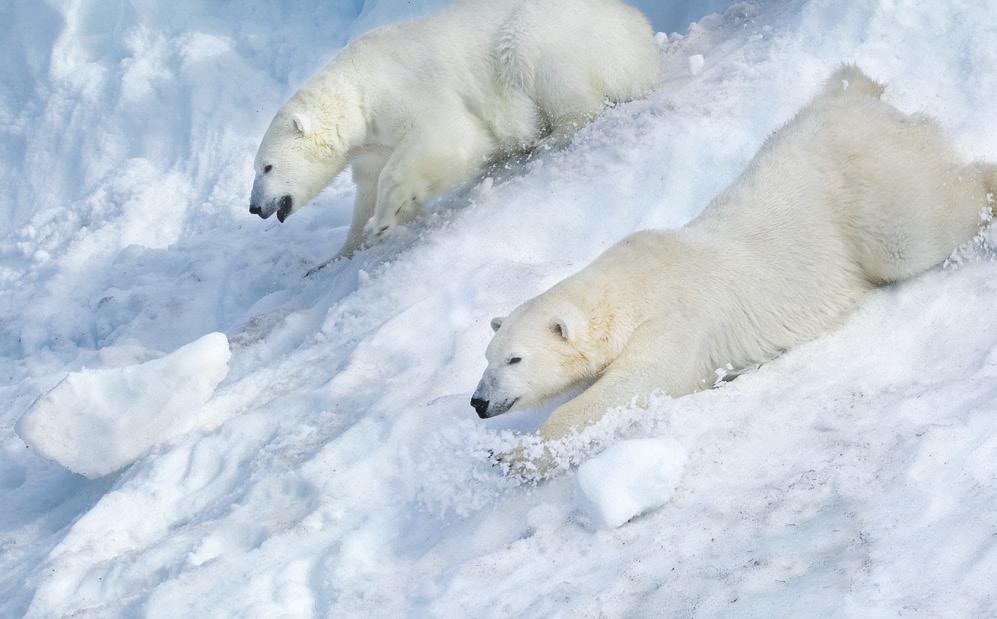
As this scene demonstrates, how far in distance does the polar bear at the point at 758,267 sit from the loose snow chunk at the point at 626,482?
1.52 ft

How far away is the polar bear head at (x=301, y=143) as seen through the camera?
22.1 feet

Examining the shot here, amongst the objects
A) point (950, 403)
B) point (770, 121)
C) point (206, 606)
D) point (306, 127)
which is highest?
point (306, 127)

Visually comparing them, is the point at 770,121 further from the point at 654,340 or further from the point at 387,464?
the point at 387,464

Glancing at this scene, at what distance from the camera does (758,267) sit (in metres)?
4.30

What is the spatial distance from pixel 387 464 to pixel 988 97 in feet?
11.7

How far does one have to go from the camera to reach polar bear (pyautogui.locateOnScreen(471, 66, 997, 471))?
397 centimetres

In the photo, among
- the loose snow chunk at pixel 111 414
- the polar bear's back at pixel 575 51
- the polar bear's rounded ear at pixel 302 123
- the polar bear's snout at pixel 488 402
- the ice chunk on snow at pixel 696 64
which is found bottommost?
the polar bear's snout at pixel 488 402

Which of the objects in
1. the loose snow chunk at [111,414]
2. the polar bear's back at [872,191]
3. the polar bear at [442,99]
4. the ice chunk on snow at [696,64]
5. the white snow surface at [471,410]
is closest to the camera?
the white snow surface at [471,410]

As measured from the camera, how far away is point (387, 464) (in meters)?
4.09

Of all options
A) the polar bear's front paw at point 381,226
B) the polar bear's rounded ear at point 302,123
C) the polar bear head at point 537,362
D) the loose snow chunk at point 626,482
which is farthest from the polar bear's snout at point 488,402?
the polar bear's rounded ear at point 302,123

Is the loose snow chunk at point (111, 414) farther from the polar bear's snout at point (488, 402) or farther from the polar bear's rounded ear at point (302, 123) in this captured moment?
the polar bear's rounded ear at point (302, 123)

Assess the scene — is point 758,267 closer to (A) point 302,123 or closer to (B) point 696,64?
(B) point 696,64

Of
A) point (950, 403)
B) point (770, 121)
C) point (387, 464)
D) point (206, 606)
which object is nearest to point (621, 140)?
point (770, 121)

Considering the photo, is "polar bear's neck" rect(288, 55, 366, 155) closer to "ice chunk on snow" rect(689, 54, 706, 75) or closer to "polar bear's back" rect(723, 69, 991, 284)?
"ice chunk on snow" rect(689, 54, 706, 75)
